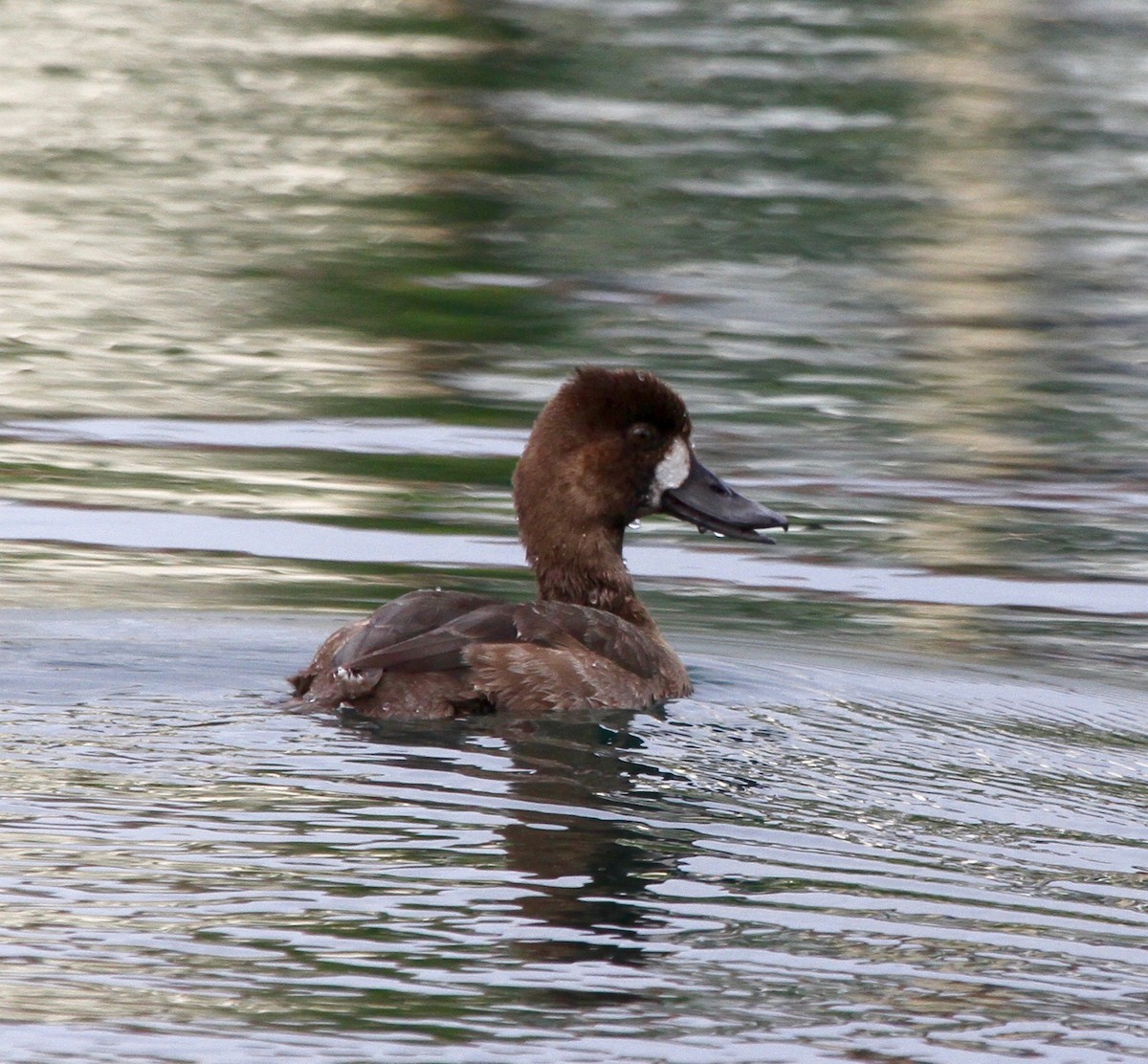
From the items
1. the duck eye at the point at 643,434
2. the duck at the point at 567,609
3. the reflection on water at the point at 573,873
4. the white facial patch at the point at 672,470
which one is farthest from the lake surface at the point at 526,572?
the duck eye at the point at 643,434

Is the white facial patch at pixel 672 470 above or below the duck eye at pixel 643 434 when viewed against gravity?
below

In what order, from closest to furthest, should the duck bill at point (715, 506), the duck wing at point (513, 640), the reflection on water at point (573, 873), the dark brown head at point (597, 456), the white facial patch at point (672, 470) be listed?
the reflection on water at point (573, 873)
the duck wing at point (513, 640)
the dark brown head at point (597, 456)
the white facial patch at point (672, 470)
the duck bill at point (715, 506)

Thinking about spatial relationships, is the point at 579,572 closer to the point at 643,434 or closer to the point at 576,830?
the point at 643,434

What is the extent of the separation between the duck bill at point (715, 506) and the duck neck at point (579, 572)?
38 cm

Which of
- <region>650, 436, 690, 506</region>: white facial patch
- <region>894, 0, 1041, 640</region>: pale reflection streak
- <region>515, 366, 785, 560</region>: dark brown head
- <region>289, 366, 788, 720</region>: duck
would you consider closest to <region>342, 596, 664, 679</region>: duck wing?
<region>289, 366, 788, 720</region>: duck

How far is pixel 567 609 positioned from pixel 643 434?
2.89 ft

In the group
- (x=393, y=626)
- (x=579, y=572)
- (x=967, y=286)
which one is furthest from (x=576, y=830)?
(x=967, y=286)

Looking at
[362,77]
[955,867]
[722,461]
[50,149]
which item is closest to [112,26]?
[362,77]

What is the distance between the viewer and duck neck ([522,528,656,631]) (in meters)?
8.94

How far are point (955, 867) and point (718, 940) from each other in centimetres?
93

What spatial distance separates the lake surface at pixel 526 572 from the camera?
5531 millimetres

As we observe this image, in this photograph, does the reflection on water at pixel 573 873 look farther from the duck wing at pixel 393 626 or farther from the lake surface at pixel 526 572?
the duck wing at pixel 393 626

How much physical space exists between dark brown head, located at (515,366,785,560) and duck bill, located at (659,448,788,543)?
4cm

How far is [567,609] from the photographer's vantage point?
841 cm
